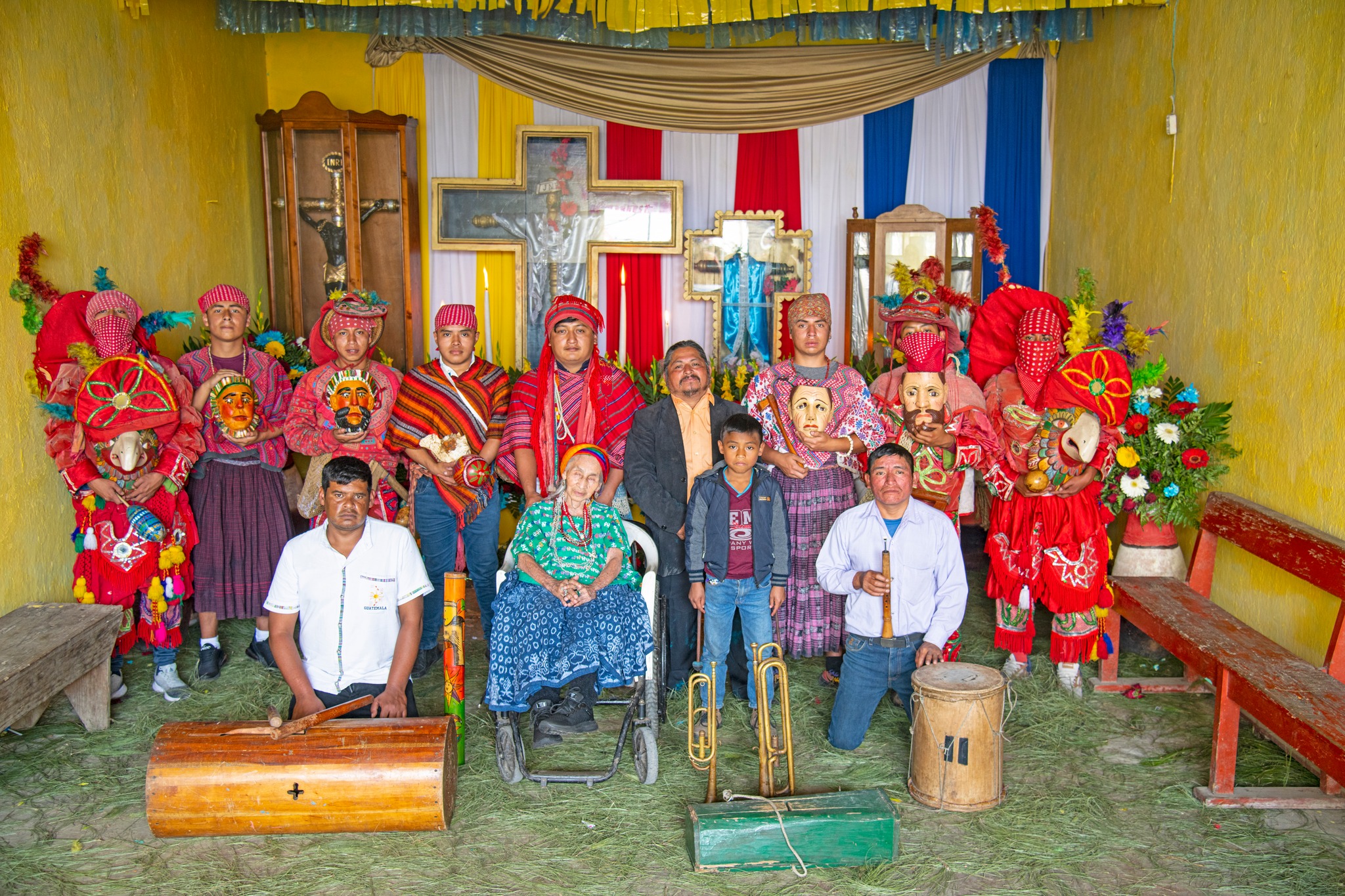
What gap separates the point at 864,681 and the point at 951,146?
480 cm

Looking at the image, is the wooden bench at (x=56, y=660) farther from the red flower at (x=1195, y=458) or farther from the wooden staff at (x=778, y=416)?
the red flower at (x=1195, y=458)

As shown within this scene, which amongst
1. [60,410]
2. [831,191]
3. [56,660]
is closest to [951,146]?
[831,191]

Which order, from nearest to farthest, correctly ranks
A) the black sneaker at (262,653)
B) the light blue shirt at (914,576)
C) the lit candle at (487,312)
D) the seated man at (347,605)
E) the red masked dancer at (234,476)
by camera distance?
the seated man at (347,605)
the light blue shirt at (914,576)
the red masked dancer at (234,476)
the black sneaker at (262,653)
the lit candle at (487,312)

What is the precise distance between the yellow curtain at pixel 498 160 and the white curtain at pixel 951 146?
117 inches

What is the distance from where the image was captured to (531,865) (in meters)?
3.51

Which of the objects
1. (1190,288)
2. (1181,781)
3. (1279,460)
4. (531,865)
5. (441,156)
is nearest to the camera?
(531,865)

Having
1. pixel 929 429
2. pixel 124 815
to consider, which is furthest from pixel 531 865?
pixel 929 429

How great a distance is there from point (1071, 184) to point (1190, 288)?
6.31 feet

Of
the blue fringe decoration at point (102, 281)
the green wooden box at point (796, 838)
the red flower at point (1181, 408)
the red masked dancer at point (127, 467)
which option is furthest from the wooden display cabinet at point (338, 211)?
the red flower at point (1181, 408)

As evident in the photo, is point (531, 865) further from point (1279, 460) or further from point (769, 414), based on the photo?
point (1279, 460)

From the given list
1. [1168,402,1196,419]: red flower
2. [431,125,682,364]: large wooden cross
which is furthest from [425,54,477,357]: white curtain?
[1168,402,1196,419]: red flower

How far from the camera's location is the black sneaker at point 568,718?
416 centimetres

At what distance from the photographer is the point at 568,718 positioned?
4.16m

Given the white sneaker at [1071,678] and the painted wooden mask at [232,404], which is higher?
the painted wooden mask at [232,404]
